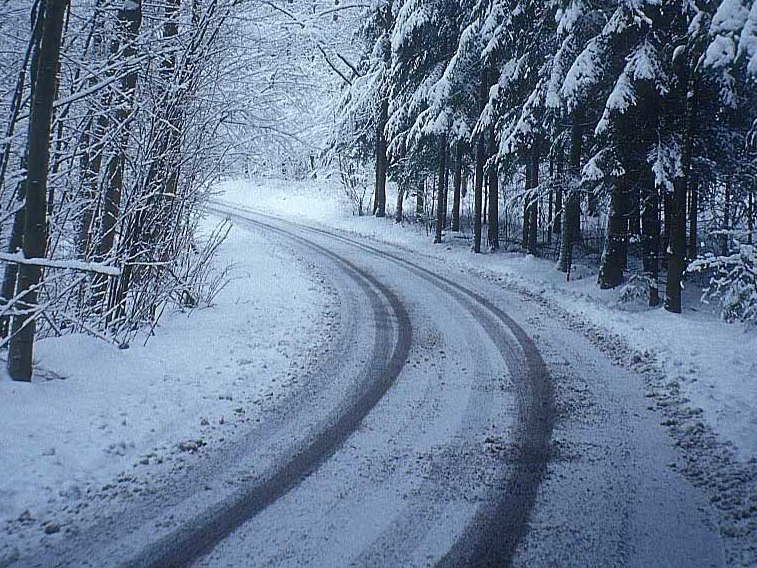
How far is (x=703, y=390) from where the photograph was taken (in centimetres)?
748

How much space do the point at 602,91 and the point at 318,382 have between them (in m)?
10.2

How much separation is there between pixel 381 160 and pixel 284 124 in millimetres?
16869

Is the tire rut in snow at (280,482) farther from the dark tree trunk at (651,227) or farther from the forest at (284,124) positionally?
the dark tree trunk at (651,227)

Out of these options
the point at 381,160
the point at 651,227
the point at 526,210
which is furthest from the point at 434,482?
the point at 381,160

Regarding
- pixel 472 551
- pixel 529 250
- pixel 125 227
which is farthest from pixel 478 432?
pixel 529 250

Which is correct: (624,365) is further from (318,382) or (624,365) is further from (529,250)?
(529,250)

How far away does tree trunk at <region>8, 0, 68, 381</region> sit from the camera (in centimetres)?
588

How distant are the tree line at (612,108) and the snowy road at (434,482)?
4.56m

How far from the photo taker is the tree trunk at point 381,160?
27.3 m

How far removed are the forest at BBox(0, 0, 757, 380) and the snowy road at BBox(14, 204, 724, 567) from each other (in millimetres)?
2270

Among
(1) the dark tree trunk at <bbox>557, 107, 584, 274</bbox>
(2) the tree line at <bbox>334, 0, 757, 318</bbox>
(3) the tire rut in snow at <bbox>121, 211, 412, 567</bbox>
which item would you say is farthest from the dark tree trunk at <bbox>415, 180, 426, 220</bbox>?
(3) the tire rut in snow at <bbox>121, 211, 412, 567</bbox>

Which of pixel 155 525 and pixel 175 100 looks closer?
pixel 155 525

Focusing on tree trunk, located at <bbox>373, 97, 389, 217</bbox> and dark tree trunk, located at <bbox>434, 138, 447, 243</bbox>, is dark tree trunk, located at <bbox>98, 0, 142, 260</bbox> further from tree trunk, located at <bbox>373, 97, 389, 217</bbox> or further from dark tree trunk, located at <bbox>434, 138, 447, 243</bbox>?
tree trunk, located at <bbox>373, 97, 389, 217</bbox>

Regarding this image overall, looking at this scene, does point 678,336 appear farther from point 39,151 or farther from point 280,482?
point 39,151
